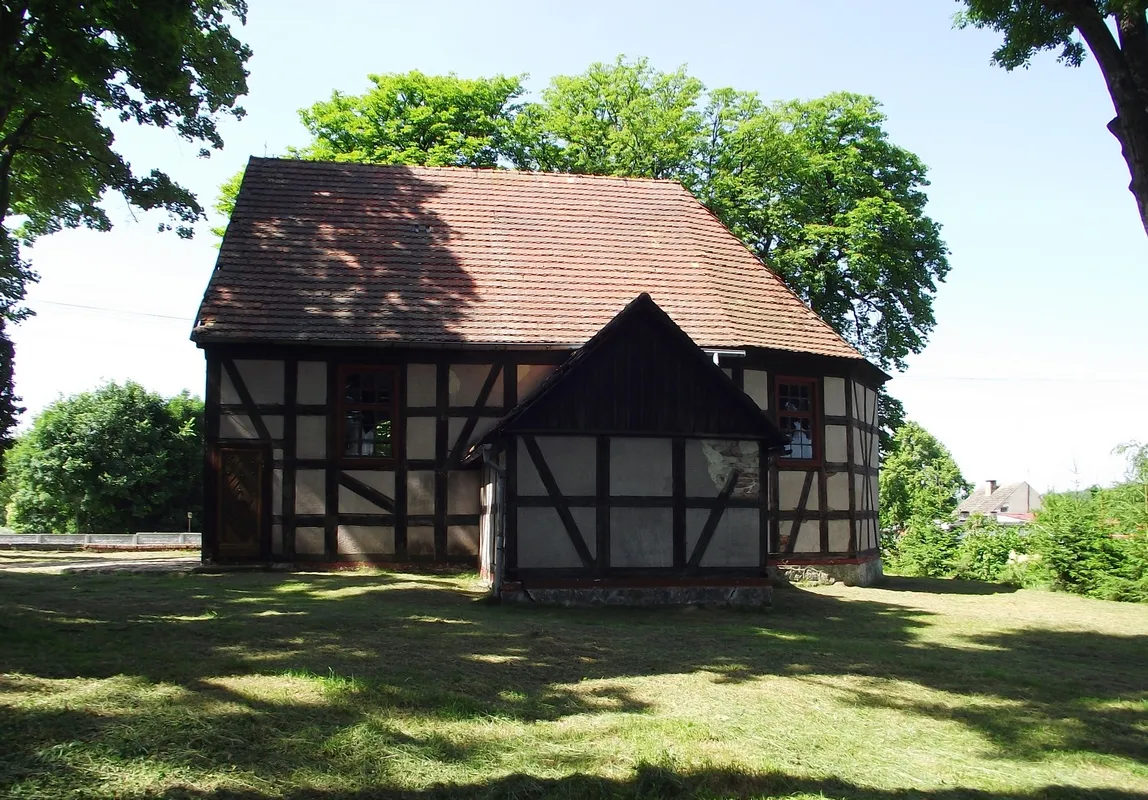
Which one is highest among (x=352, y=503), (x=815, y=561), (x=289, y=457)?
(x=289, y=457)

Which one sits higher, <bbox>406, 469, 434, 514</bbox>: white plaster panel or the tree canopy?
the tree canopy

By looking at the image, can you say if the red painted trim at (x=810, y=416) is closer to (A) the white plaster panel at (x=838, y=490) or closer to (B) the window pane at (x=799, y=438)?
(B) the window pane at (x=799, y=438)

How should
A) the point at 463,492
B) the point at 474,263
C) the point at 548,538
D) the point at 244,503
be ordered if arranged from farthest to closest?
the point at 474,263 < the point at 463,492 < the point at 244,503 < the point at 548,538

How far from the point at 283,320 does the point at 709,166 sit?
55.6 ft

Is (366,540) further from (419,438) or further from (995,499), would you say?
(995,499)

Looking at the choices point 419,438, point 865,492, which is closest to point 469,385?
point 419,438

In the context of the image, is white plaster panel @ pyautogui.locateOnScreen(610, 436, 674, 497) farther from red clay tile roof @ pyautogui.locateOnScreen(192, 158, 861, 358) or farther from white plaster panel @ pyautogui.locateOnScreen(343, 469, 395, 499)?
white plaster panel @ pyautogui.locateOnScreen(343, 469, 395, 499)

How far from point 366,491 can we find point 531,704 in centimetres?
1023

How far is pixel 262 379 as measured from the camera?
1677cm

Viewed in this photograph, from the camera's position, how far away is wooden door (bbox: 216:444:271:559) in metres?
16.5

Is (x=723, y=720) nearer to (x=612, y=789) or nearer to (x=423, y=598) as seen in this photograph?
(x=612, y=789)

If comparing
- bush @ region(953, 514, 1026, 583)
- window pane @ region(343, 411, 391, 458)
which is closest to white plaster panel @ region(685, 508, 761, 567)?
window pane @ region(343, 411, 391, 458)

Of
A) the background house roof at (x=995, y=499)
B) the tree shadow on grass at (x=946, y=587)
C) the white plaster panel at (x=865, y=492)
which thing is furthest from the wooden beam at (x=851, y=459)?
the background house roof at (x=995, y=499)

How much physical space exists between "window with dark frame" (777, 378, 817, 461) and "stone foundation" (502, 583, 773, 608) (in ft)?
17.4
